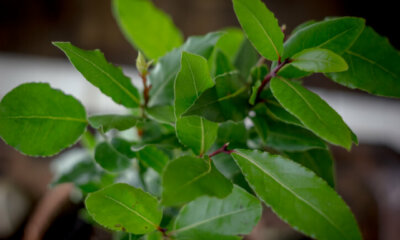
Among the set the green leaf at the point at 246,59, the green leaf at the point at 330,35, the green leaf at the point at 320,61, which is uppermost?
the green leaf at the point at 330,35

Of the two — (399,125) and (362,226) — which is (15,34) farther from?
(399,125)

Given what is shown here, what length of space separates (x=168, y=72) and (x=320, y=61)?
23cm

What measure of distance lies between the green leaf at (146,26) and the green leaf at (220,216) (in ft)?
0.99

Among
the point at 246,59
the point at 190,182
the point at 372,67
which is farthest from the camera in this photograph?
the point at 246,59

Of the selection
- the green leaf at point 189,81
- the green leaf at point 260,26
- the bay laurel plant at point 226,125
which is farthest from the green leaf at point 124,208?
the green leaf at point 260,26

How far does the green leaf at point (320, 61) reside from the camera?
39 cm

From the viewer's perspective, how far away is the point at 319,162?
542mm

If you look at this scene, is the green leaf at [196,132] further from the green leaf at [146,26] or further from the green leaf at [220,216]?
the green leaf at [146,26]

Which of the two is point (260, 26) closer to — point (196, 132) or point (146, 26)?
point (196, 132)

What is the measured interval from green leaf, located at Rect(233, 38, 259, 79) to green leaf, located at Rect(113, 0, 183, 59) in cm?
13

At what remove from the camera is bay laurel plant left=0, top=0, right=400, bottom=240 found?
38cm

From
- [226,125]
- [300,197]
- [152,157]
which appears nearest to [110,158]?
[152,157]

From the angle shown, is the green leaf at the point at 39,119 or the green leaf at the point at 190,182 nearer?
the green leaf at the point at 190,182

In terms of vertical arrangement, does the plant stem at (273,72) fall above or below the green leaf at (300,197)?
above
